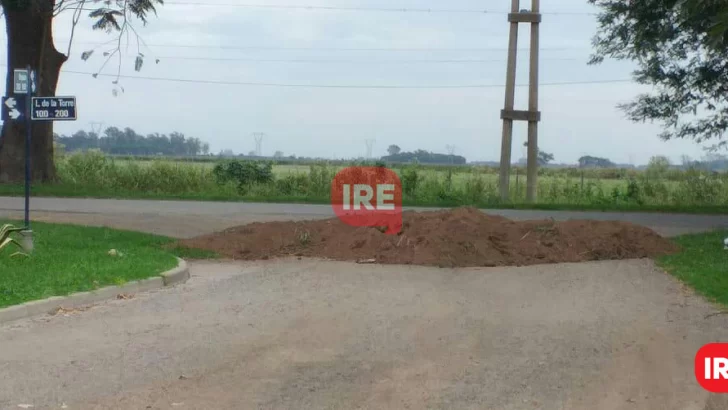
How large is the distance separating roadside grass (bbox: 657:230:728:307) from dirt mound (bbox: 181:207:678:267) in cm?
60

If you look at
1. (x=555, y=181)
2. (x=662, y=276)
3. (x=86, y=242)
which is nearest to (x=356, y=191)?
(x=86, y=242)

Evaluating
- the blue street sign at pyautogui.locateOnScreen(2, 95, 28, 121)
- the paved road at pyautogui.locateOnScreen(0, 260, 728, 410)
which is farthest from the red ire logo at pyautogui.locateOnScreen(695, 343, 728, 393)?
the blue street sign at pyautogui.locateOnScreen(2, 95, 28, 121)

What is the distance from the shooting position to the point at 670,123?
28.1 m

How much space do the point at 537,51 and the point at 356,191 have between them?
36.5ft

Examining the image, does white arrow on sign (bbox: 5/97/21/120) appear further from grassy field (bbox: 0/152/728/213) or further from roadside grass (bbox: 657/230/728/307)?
grassy field (bbox: 0/152/728/213)

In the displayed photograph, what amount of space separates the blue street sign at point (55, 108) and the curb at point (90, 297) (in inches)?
109

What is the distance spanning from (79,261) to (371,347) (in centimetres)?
623

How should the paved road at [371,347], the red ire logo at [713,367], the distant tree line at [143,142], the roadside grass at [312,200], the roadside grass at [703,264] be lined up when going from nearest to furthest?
the paved road at [371,347], the red ire logo at [713,367], the roadside grass at [703,264], the roadside grass at [312,200], the distant tree line at [143,142]

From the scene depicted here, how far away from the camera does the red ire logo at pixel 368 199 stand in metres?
17.6

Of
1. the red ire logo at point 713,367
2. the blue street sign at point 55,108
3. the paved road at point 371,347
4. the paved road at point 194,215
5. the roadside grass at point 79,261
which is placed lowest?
the paved road at point 371,347

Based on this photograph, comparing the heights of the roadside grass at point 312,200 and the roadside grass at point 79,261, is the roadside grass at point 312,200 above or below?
above

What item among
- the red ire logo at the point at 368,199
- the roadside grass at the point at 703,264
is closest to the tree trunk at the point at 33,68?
the red ire logo at the point at 368,199

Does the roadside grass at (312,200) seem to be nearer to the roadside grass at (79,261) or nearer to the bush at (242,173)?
the bush at (242,173)

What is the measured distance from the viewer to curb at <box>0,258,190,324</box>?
9930 mm
